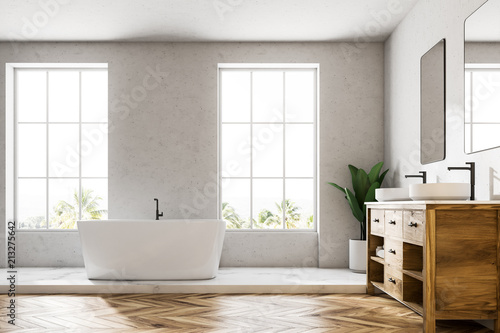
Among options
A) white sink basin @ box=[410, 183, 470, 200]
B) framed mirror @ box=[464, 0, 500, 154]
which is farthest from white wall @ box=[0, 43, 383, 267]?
white sink basin @ box=[410, 183, 470, 200]

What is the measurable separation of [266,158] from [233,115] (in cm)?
78

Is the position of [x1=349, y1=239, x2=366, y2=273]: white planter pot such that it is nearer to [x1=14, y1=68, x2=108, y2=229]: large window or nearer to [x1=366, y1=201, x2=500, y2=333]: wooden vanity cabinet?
[x1=366, y1=201, x2=500, y2=333]: wooden vanity cabinet

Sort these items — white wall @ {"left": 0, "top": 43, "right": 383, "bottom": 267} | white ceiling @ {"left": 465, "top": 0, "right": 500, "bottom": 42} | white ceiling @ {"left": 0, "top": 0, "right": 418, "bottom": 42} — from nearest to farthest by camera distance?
white ceiling @ {"left": 465, "top": 0, "right": 500, "bottom": 42}, white ceiling @ {"left": 0, "top": 0, "right": 418, "bottom": 42}, white wall @ {"left": 0, "top": 43, "right": 383, "bottom": 267}

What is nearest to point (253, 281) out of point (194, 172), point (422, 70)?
point (194, 172)

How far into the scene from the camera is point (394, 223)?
3.54 meters

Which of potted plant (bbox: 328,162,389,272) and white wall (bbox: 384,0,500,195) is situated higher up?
white wall (bbox: 384,0,500,195)

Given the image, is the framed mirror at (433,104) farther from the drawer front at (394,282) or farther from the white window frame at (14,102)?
the white window frame at (14,102)

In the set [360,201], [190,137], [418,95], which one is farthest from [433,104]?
[190,137]

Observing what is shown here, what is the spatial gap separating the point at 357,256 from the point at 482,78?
245cm

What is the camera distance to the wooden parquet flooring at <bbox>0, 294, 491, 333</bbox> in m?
3.16

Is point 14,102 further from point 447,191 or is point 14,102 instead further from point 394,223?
point 447,191

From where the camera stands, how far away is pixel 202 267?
15.1 ft

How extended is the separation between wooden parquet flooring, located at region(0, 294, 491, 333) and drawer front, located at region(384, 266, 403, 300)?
140 millimetres

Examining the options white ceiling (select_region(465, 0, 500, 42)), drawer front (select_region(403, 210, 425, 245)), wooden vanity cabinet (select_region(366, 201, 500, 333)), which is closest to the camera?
wooden vanity cabinet (select_region(366, 201, 500, 333))
